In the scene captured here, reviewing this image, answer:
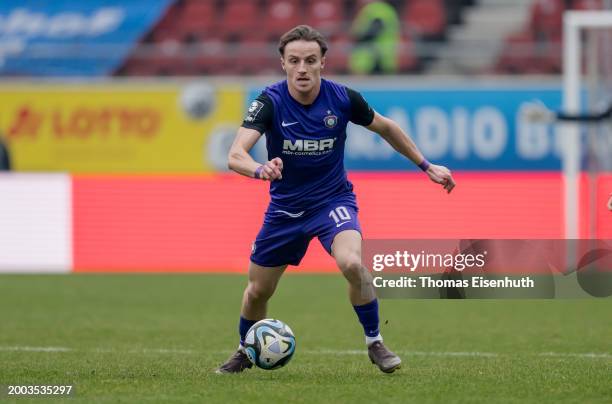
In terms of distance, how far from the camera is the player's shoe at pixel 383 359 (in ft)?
23.3

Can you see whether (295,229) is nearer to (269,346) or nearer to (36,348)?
(269,346)

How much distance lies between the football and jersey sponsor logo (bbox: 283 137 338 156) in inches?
41.8

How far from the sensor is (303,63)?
6.96m

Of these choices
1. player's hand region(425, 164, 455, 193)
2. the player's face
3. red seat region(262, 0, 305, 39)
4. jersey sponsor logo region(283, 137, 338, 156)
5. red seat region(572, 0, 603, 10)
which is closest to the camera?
the player's face

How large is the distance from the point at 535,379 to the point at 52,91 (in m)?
15.2

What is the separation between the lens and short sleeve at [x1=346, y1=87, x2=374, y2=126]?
284 inches

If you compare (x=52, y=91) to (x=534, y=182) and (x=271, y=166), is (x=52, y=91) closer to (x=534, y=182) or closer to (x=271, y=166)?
(x=534, y=182)

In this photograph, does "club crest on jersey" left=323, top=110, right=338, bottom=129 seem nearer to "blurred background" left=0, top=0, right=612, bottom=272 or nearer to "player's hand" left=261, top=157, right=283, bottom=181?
"player's hand" left=261, top=157, right=283, bottom=181

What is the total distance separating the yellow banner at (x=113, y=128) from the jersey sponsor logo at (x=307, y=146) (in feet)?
43.1

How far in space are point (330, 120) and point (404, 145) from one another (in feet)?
1.78

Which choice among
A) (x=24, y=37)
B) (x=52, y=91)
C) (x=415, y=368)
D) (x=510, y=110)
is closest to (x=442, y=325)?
(x=415, y=368)

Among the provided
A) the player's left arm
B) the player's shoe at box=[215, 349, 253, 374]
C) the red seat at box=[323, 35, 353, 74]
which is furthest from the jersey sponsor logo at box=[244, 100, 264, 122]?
the red seat at box=[323, 35, 353, 74]

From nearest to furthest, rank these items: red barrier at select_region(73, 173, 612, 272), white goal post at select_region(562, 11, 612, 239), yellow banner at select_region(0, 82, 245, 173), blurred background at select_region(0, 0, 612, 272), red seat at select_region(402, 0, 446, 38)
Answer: white goal post at select_region(562, 11, 612, 239) < red barrier at select_region(73, 173, 612, 272) < blurred background at select_region(0, 0, 612, 272) < yellow banner at select_region(0, 82, 245, 173) < red seat at select_region(402, 0, 446, 38)

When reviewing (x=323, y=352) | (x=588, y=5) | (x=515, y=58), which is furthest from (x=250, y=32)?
(x=323, y=352)
